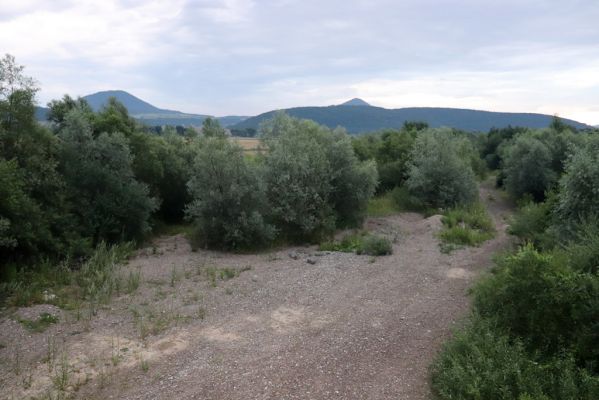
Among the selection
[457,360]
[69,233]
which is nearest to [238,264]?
[69,233]

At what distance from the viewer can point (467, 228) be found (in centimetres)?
1842

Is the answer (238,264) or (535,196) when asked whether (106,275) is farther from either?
(535,196)

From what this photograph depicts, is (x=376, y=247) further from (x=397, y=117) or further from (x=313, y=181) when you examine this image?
(x=397, y=117)

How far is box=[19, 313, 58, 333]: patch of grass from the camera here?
894 centimetres

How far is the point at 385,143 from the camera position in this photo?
108ft

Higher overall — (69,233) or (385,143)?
(385,143)

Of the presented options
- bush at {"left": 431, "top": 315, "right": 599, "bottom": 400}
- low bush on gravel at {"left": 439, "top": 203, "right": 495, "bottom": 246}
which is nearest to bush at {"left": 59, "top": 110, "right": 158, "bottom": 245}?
low bush on gravel at {"left": 439, "top": 203, "right": 495, "bottom": 246}

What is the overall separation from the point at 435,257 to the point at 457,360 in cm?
809

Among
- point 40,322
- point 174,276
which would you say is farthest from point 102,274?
point 40,322

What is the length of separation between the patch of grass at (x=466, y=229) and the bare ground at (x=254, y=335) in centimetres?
278

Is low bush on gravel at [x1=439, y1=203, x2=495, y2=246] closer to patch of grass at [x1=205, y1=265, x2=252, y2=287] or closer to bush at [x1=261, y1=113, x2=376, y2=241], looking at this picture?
bush at [x1=261, y1=113, x2=376, y2=241]

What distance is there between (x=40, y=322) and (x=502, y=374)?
28.5 ft

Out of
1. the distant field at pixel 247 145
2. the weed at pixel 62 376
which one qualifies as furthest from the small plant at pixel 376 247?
the weed at pixel 62 376

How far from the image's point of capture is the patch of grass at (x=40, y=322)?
8941 millimetres
